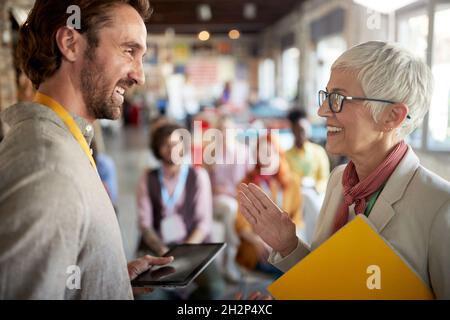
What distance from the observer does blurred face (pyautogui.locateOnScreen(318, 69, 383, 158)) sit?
126 cm

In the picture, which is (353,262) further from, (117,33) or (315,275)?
(117,33)

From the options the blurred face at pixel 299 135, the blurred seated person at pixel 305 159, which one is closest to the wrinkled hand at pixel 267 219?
the blurred seated person at pixel 305 159

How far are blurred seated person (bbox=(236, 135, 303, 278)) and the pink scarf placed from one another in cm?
212

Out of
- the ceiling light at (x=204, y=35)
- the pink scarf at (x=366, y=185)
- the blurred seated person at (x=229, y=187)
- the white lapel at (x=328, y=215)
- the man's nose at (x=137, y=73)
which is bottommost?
the blurred seated person at (x=229, y=187)

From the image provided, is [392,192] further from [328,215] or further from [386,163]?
[328,215]

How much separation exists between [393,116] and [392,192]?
192 mm

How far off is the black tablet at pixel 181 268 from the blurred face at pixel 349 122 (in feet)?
1.61

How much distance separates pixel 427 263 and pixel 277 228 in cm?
40

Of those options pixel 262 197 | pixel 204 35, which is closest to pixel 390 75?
pixel 262 197

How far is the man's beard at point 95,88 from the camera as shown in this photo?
1.17m

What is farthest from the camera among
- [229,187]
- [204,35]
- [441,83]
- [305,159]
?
[204,35]

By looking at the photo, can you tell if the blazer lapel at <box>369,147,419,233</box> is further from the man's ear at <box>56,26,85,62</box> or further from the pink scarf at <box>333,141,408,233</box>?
the man's ear at <box>56,26,85,62</box>

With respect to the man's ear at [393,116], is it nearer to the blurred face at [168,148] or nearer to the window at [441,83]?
the window at [441,83]

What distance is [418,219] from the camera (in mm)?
1185
